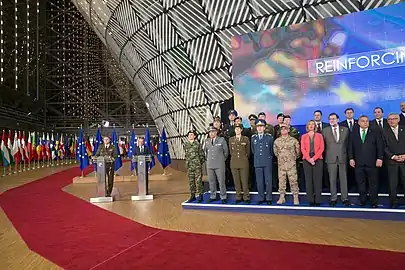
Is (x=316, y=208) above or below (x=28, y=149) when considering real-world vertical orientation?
below

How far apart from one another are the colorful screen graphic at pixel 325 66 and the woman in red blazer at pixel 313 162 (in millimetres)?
2583

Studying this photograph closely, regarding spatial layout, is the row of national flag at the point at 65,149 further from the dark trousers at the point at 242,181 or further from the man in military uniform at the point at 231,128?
the dark trousers at the point at 242,181

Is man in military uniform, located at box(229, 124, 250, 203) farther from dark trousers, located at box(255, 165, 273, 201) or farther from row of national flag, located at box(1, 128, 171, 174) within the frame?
row of national flag, located at box(1, 128, 171, 174)

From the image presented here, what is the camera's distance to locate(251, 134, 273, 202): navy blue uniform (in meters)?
6.25

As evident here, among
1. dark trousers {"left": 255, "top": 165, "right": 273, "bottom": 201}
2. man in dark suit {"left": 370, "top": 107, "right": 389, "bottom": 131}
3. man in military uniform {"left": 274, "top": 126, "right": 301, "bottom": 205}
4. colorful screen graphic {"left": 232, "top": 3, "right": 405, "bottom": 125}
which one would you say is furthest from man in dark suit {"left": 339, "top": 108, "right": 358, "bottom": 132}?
colorful screen graphic {"left": 232, "top": 3, "right": 405, "bottom": 125}

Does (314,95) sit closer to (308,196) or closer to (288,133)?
(288,133)

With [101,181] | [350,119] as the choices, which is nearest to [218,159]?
[350,119]

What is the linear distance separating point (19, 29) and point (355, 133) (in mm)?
36990

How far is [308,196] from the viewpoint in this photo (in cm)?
604

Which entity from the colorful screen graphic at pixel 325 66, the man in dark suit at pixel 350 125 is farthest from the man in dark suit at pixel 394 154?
the colorful screen graphic at pixel 325 66

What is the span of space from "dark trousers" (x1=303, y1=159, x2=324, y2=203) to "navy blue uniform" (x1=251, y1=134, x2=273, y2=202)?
68 cm

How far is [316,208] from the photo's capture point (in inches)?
224

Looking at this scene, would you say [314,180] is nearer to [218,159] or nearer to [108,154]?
[218,159]

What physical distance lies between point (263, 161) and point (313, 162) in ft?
2.98
